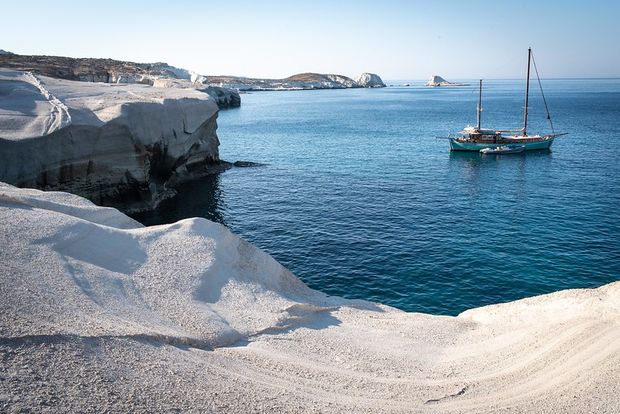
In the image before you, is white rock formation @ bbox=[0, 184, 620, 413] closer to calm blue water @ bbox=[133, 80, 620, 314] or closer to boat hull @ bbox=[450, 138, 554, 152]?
calm blue water @ bbox=[133, 80, 620, 314]

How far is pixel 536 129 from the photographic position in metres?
97.3

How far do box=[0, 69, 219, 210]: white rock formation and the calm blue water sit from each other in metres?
3.84

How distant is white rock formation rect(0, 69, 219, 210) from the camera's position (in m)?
33.5

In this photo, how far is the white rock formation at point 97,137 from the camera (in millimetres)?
33531

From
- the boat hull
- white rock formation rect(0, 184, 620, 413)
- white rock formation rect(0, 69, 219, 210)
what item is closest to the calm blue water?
the boat hull

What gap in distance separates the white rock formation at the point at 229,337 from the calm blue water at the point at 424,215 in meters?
6.85

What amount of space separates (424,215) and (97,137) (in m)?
26.9

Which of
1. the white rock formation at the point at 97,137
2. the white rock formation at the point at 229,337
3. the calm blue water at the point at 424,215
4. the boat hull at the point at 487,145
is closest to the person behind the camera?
the white rock formation at the point at 229,337

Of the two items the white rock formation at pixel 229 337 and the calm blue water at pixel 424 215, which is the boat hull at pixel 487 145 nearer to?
the calm blue water at pixel 424 215

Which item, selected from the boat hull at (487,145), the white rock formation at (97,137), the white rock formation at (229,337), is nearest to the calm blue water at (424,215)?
the boat hull at (487,145)

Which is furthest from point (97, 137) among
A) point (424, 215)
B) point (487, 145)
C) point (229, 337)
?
point (487, 145)

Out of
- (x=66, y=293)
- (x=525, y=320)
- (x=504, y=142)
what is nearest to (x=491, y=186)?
(x=504, y=142)

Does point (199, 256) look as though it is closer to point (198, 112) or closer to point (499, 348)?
point (499, 348)

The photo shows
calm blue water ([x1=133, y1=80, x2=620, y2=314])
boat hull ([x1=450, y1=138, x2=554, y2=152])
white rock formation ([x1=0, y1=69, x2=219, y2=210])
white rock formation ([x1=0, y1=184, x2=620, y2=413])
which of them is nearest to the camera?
white rock formation ([x1=0, y1=184, x2=620, y2=413])
